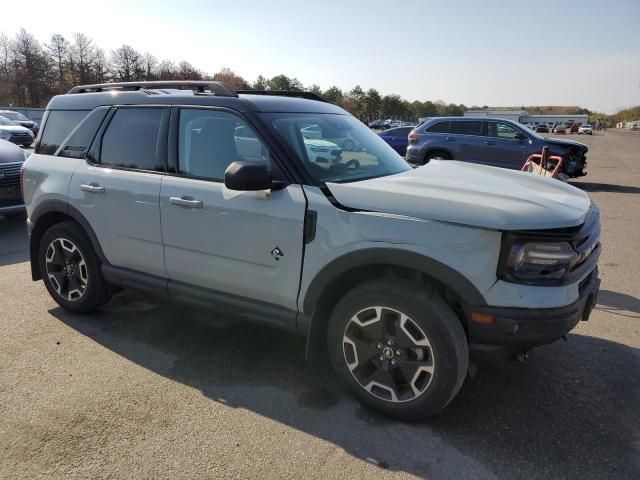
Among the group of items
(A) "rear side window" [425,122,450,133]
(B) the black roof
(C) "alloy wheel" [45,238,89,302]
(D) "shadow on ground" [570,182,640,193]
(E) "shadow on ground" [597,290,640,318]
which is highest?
(B) the black roof

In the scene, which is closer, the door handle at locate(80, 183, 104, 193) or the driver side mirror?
the driver side mirror

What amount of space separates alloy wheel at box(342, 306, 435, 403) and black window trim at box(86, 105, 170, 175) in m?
1.82

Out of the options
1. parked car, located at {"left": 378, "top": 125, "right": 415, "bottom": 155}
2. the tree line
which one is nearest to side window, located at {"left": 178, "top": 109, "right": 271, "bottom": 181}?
parked car, located at {"left": 378, "top": 125, "right": 415, "bottom": 155}

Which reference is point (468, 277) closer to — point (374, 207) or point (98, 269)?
point (374, 207)

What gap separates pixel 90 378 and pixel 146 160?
1.60 metres

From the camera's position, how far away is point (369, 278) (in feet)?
9.54

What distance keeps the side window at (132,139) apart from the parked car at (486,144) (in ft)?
29.8

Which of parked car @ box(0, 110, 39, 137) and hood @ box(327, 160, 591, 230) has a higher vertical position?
hood @ box(327, 160, 591, 230)

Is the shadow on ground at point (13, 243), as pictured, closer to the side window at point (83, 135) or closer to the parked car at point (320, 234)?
the parked car at point (320, 234)

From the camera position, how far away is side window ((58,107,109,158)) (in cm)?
392

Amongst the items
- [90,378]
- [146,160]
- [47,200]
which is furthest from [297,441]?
[47,200]

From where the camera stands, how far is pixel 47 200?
4098 millimetres

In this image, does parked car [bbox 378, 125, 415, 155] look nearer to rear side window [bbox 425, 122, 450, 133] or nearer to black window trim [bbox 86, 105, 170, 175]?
rear side window [bbox 425, 122, 450, 133]

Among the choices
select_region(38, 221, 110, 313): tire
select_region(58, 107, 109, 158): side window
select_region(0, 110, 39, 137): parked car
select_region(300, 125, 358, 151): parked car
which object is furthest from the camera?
select_region(0, 110, 39, 137): parked car
